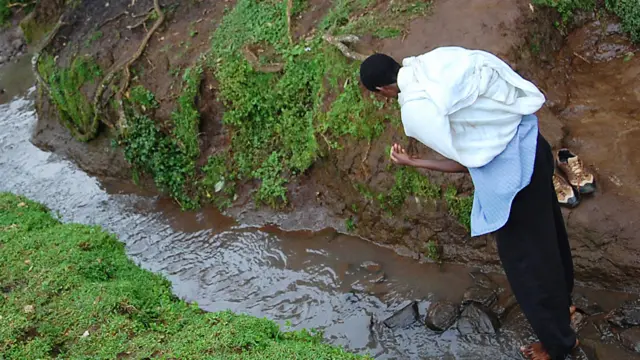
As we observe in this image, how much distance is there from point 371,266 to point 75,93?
17.4 feet

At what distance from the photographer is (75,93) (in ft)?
27.2

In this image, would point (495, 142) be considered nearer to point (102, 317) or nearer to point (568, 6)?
point (102, 317)

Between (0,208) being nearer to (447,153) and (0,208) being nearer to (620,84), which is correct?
(447,153)

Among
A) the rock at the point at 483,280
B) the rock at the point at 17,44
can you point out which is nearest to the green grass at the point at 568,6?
the rock at the point at 483,280

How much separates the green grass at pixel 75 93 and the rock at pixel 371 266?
4.62 metres

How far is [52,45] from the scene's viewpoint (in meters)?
8.94

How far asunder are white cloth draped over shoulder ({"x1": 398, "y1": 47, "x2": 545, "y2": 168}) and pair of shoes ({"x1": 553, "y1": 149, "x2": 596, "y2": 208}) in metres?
1.79

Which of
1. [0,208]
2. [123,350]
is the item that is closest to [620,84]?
[123,350]

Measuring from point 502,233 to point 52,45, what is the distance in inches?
318

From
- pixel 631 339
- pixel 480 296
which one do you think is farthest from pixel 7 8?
pixel 631 339

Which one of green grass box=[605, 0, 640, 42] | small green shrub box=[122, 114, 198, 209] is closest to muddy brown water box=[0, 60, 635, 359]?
small green shrub box=[122, 114, 198, 209]

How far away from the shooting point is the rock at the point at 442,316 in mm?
4527

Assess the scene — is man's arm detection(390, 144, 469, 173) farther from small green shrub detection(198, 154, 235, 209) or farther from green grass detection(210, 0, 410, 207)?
small green shrub detection(198, 154, 235, 209)

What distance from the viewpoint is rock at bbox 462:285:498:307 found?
4.61m
